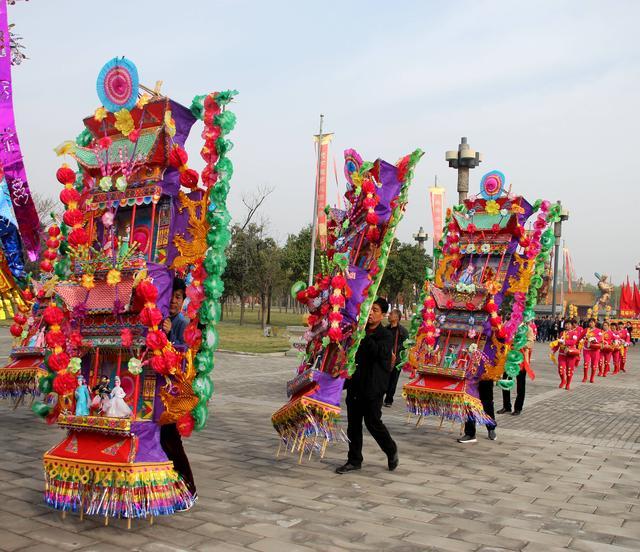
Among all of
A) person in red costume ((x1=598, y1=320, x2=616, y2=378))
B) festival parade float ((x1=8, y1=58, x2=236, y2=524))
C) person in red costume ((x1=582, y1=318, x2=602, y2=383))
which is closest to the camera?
festival parade float ((x1=8, y1=58, x2=236, y2=524))

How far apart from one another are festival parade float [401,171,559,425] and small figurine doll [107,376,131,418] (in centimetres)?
440

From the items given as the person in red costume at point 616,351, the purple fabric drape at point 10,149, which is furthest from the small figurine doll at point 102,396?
the person in red costume at point 616,351

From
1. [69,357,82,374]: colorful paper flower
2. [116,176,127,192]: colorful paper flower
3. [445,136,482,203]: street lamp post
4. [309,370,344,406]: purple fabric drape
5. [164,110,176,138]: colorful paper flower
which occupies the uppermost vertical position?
[445,136,482,203]: street lamp post

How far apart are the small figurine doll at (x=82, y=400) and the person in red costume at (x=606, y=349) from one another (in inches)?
634

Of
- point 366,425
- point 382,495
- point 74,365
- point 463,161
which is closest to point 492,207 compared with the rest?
point 366,425

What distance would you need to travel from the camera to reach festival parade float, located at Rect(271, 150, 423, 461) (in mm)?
6262

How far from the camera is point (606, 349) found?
18453 mm

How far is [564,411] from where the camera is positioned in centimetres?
1127

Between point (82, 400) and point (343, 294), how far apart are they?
2.57 m

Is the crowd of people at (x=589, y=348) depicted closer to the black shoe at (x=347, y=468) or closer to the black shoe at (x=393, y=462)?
the black shoe at (x=393, y=462)

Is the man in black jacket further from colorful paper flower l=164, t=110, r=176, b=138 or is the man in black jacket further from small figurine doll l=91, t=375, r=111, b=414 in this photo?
colorful paper flower l=164, t=110, r=176, b=138

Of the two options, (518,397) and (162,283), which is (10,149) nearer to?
(162,283)

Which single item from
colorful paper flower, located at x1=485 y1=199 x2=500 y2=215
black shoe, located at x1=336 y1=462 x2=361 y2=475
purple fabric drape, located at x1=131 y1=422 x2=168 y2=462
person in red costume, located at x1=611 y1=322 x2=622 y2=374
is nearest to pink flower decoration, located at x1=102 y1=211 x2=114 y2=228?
purple fabric drape, located at x1=131 y1=422 x2=168 y2=462

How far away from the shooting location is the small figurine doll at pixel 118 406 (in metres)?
4.64
